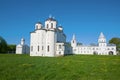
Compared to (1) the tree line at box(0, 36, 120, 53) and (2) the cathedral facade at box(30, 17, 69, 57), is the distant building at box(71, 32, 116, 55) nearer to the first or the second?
(1) the tree line at box(0, 36, 120, 53)

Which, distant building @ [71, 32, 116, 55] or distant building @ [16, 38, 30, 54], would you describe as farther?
distant building @ [71, 32, 116, 55]

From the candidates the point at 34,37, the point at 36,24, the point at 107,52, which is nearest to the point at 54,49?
the point at 34,37

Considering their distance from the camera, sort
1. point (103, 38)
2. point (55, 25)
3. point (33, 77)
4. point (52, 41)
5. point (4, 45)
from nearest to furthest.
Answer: point (33, 77), point (52, 41), point (55, 25), point (4, 45), point (103, 38)

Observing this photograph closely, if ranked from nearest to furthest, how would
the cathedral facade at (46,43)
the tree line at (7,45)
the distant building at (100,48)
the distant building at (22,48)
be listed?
1. the cathedral facade at (46,43)
2. the tree line at (7,45)
3. the distant building at (22,48)
4. the distant building at (100,48)

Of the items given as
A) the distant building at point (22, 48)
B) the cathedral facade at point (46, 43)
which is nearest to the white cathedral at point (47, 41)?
the cathedral facade at point (46, 43)

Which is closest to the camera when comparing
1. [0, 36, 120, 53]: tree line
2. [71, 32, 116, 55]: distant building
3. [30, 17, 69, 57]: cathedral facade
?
[30, 17, 69, 57]: cathedral facade

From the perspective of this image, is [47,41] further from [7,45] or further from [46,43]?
[7,45]

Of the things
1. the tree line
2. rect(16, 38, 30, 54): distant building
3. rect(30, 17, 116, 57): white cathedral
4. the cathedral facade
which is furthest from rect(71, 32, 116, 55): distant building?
the cathedral facade

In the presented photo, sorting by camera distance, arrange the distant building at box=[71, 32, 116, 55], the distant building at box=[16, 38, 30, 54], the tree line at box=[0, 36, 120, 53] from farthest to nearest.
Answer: the distant building at box=[71, 32, 116, 55], the distant building at box=[16, 38, 30, 54], the tree line at box=[0, 36, 120, 53]

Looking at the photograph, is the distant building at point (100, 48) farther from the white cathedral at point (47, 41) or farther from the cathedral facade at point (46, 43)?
the cathedral facade at point (46, 43)

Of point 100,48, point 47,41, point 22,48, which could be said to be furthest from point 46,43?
point 100,48

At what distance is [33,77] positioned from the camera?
1208 cm

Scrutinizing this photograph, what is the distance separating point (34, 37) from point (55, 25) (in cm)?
961

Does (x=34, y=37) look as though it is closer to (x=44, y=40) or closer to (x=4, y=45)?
(x=44, y=40)
